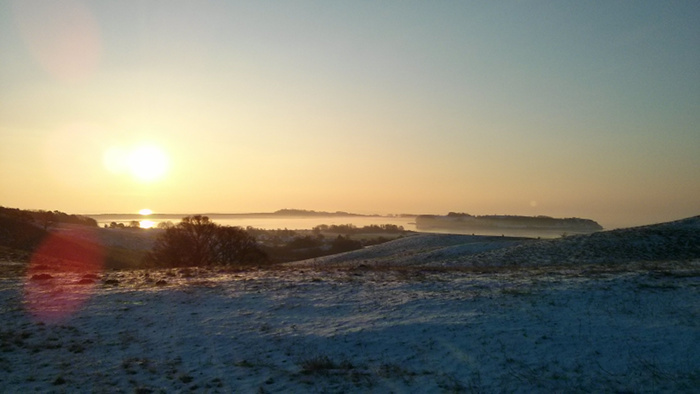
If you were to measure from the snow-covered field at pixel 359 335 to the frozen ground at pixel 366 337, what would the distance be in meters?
0.05

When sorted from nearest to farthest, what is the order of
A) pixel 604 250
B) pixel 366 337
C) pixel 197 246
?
1. pixel 366 337
2. pixel 604 250
3. pixel 197 246

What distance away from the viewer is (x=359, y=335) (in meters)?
11.4

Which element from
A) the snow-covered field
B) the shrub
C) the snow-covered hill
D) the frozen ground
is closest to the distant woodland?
the shrub

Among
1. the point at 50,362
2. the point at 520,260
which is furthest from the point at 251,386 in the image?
the point at 520,260

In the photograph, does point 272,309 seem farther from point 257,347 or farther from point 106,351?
point 106,351

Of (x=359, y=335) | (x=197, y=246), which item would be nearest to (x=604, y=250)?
(x=359, y=335)

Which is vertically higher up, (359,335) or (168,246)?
(168,246)

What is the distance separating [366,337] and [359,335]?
22cm

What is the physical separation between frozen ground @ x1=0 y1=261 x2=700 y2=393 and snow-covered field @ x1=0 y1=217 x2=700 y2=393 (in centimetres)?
5

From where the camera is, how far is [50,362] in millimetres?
9914

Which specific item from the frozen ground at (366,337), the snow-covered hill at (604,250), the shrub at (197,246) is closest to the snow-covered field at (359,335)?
the frozen ground at (366,337)

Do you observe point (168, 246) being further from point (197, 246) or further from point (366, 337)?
point (366, 337)

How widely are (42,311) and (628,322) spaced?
15.9 metres

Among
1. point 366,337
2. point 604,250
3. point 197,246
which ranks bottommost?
point 366,337
